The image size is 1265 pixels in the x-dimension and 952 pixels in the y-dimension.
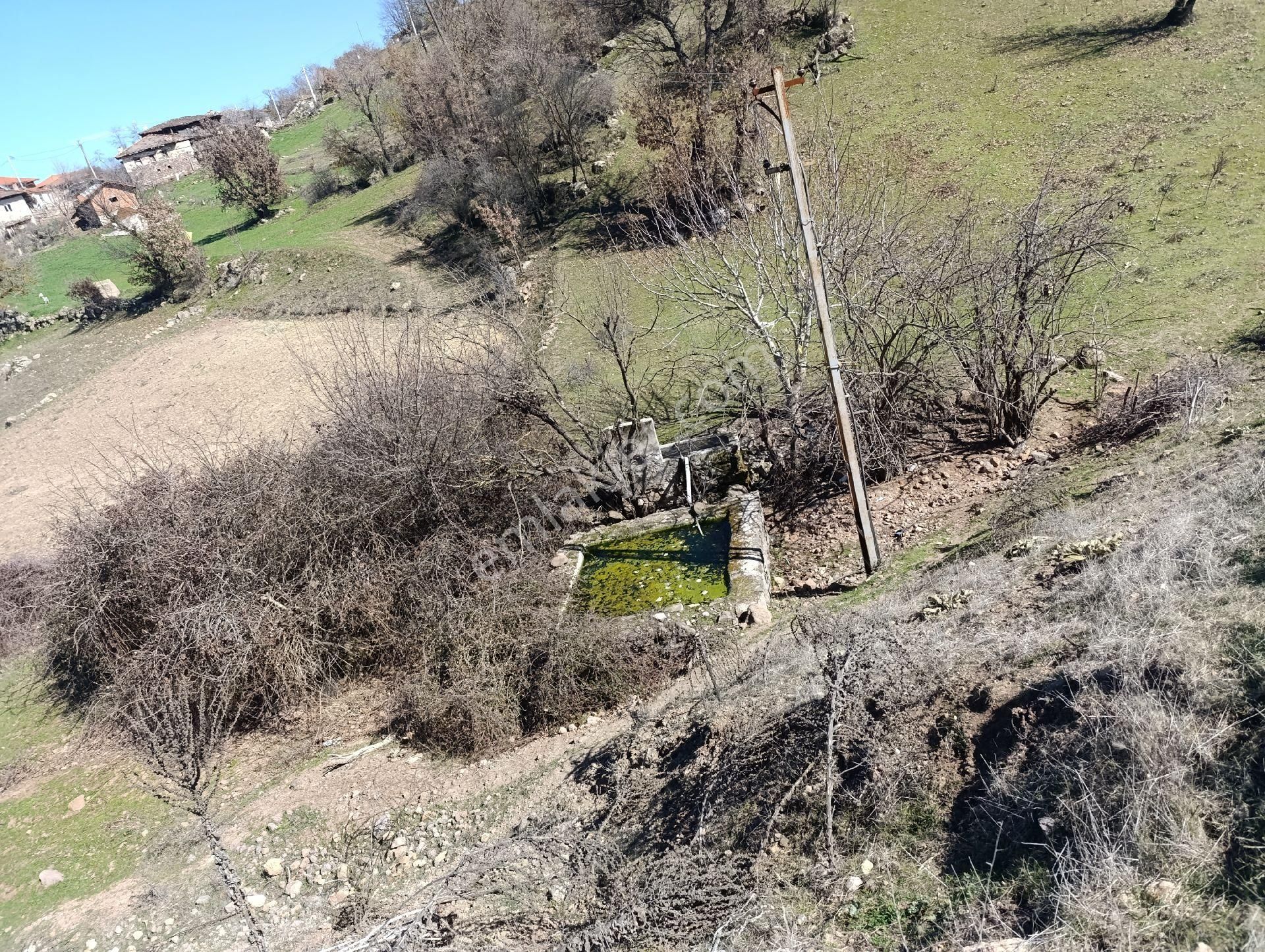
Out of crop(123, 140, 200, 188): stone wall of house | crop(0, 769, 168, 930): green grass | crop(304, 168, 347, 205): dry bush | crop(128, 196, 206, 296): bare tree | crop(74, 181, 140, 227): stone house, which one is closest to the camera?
crop(0, 769, 168, 930): green grass

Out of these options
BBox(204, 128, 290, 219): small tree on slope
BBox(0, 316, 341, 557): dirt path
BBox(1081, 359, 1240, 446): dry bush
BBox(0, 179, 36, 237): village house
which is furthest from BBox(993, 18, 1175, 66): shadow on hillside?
BBox(0, 179, 36, 237): village house

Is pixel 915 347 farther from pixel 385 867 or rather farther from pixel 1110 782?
pixel 385 867

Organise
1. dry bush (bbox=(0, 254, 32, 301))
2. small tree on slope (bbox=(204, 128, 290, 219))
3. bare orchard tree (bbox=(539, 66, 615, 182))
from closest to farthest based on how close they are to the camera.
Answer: bare orchard tree (bbox=(539, 66, 615, 182))
small tree on slope (bbox=(204, 128, 290, 219))
dry bush (bbox=(0, 254, 32, 301))

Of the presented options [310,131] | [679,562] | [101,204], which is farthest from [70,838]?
[101,204]

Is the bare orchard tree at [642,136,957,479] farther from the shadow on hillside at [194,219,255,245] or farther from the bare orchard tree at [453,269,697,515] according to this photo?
the shadow on hillside at [194,219,255,245]

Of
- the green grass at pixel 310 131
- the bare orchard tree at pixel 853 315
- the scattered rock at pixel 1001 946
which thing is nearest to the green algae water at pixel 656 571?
the bare orchard tree at pixel 853 315

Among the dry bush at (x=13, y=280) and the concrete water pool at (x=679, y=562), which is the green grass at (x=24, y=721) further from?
the dry bush at (x=13, y=280)

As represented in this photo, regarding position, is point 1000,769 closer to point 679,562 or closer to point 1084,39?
point 679,562

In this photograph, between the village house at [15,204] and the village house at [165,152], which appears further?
the village house at [15,204]
